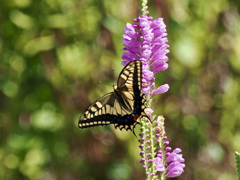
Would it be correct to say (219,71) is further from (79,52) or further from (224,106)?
(79,52)

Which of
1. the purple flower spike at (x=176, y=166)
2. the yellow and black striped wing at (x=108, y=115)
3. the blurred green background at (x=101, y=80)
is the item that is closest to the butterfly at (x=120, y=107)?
the yellow and black striped wing at (x=108, y=115)

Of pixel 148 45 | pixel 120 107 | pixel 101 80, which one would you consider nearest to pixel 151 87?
pixel 148 45

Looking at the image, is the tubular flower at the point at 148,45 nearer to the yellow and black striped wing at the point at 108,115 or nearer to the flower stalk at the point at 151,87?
the flower stalk at the point at 151,87

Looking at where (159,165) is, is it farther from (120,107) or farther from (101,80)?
(101,80)

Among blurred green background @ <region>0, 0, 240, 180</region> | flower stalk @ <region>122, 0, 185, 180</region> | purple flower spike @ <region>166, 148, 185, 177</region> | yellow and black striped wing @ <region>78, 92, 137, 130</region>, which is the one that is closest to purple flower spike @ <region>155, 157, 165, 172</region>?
flower stalk @ <region>122, 0, 185, 180</region>

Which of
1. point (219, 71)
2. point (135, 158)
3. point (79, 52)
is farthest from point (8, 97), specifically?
point (219, 71)

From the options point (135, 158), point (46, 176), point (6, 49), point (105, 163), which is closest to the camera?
point (135, 158)
